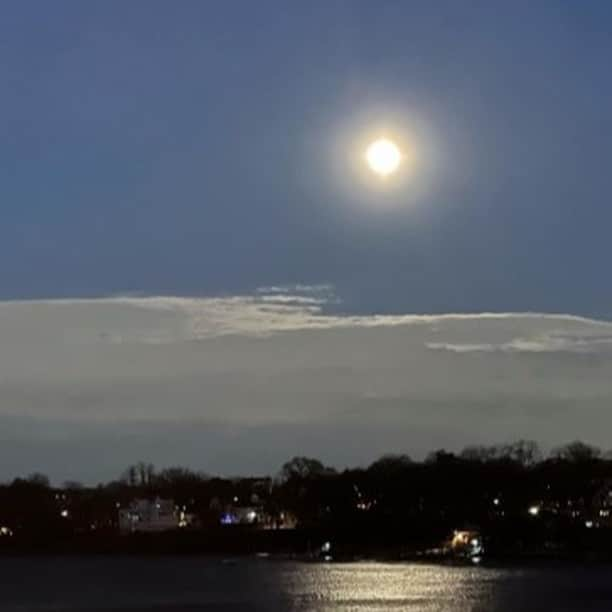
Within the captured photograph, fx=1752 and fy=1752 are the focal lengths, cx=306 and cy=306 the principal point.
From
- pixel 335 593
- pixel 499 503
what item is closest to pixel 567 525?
pixel 499 503

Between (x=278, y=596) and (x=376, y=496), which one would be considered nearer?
(x=278, y=596)

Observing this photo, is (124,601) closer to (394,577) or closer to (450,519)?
(394,577)

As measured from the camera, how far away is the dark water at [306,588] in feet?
269

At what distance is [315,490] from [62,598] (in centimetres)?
9160

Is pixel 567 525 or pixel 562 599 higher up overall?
pixel 567 525

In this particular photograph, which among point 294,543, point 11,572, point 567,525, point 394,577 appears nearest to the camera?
point 394,577

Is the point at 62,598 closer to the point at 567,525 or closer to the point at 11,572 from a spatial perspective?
the point at 11,572

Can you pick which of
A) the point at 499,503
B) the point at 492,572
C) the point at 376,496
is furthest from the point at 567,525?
the point at 492,572

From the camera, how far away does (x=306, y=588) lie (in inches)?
3851

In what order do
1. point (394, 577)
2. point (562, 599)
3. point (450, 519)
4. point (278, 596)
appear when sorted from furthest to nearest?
point (450, 519) < point (394, 577) < point (278, 596) < point (562, 599)

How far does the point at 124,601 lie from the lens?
87562 mm

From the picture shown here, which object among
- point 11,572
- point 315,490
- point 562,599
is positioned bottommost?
point 562,599

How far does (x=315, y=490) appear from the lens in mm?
181000

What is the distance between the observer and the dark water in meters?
81.9
